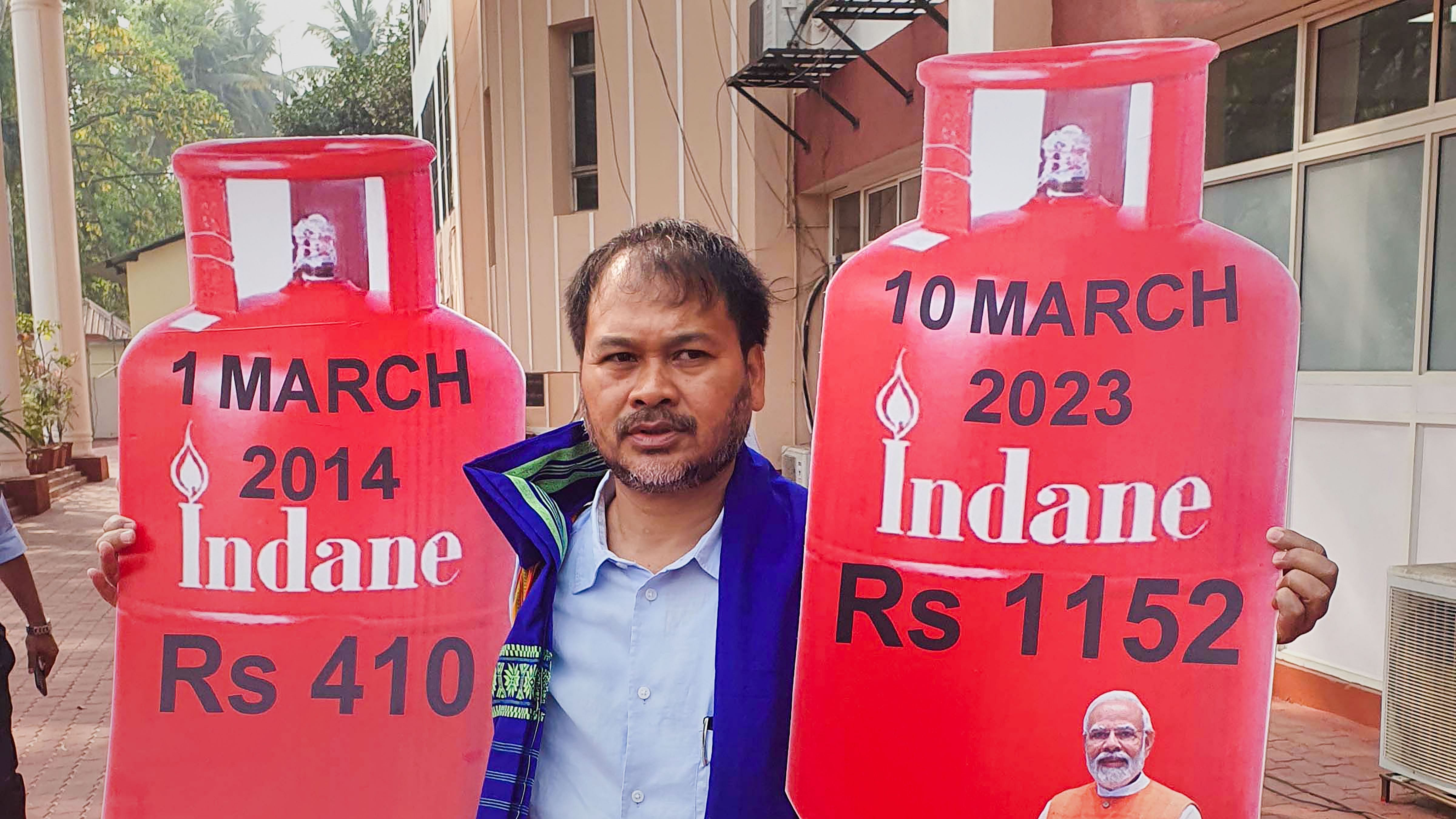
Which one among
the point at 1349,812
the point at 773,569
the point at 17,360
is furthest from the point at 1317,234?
the point at 17,360

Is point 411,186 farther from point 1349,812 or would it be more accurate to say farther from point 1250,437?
point 1349,812

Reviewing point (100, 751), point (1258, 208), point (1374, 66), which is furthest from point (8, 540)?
point (1374, 66)

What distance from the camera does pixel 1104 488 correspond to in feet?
5.32

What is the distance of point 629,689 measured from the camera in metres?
1.62

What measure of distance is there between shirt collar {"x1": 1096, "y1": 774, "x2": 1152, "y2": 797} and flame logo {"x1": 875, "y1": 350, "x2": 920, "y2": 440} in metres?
0.60

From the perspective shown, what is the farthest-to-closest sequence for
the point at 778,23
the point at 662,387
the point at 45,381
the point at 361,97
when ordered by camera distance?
the point at 361,97
the point at 45,381
the point at 778,23
the point at 662,387

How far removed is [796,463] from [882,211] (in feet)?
6.19

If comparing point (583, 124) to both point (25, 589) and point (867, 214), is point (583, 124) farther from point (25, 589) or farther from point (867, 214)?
point (25, 589)

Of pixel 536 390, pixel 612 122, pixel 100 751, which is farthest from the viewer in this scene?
pixel 612 122

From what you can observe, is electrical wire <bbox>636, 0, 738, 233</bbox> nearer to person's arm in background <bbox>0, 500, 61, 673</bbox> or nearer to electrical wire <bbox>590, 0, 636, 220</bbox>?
electrical wire <bbox>590, 0, 636, 220</bbox>

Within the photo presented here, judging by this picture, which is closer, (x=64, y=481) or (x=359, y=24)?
(x=64, y=481)

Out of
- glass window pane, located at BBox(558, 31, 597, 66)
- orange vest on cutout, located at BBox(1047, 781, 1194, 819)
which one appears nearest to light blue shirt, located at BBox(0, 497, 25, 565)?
orange vest on cutout, located at BBox(1047, 781, 1194, 819)

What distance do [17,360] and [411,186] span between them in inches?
398

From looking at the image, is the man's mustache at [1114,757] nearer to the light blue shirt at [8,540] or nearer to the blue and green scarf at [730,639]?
the blue and green scarf at [730,639]
